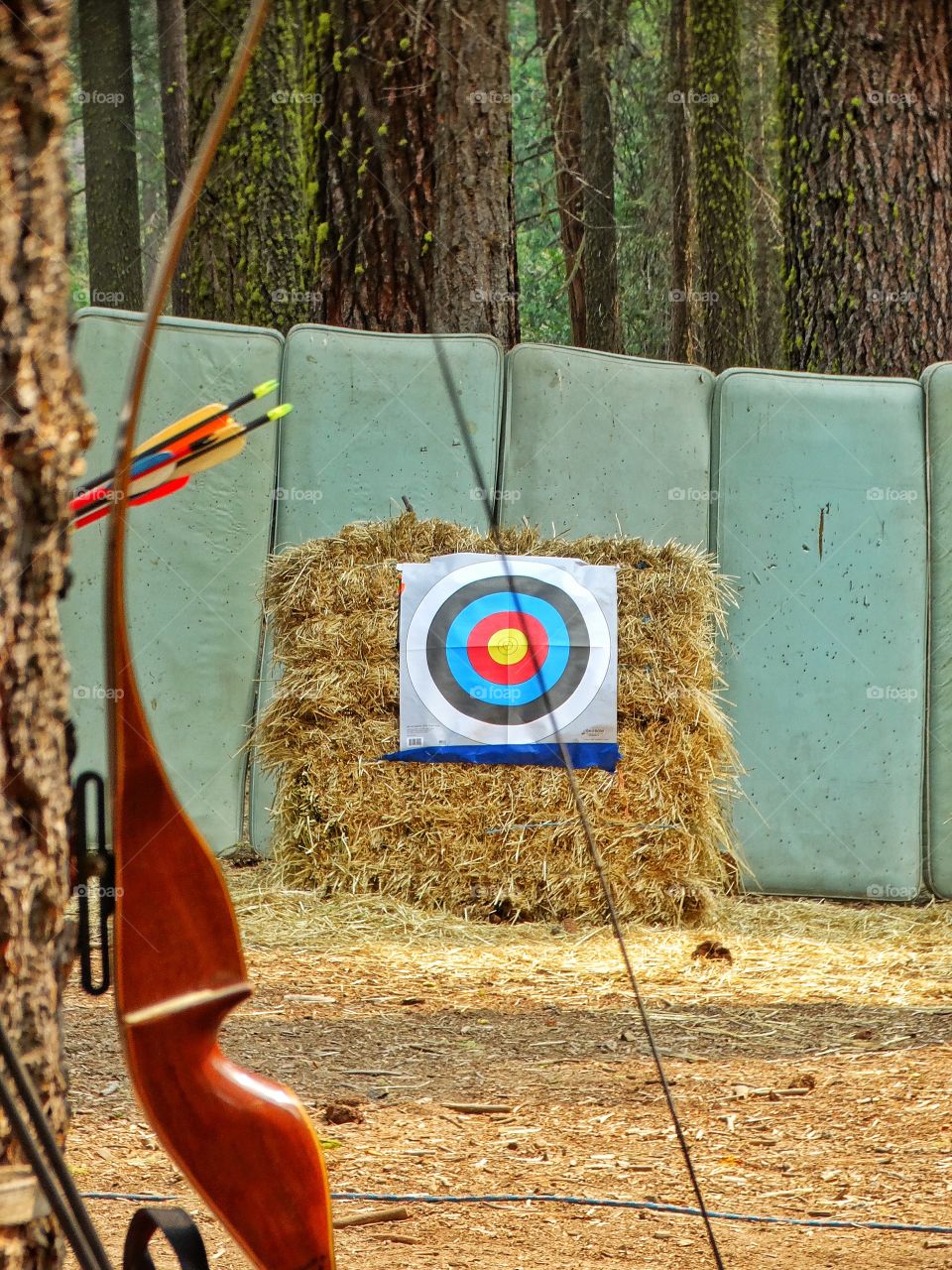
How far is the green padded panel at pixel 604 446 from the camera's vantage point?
4.40 meters

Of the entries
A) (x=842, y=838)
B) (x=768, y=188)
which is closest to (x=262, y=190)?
(x=842, y=838)

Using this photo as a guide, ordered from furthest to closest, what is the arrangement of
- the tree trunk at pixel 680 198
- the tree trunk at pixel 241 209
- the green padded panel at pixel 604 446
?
1. the tree trunk at pixel 680 198
2. the tree trunk at pixel 241 209
3. the green padded panel at pixel 604 446

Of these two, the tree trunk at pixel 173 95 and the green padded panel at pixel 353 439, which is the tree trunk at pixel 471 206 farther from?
the tree trunk at pixel 173 95

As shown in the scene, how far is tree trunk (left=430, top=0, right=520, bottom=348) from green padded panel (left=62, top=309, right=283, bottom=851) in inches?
42.8

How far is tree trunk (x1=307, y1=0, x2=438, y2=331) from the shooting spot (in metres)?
5.22

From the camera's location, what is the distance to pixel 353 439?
14.5ft

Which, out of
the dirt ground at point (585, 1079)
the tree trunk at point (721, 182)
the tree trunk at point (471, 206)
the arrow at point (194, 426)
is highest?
the tree trunk at point (721, 182)

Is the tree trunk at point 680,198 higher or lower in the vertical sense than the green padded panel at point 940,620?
higher

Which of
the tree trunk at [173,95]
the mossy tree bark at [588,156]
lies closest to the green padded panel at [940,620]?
the tree trunk at [173,95]

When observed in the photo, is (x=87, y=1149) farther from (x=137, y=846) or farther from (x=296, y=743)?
(x=296, y=743)

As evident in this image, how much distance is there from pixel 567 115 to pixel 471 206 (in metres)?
6.20

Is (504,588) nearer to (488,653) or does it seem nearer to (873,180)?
(488,653)

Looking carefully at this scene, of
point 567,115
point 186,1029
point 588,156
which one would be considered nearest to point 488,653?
point 186,1029

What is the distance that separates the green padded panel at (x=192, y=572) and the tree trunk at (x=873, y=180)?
2.17m
